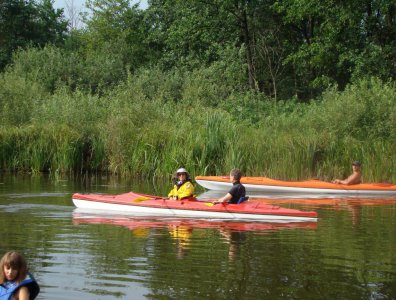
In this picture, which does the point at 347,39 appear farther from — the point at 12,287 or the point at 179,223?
the point at 12,287

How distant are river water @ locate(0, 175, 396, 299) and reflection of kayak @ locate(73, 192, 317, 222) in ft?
0.75

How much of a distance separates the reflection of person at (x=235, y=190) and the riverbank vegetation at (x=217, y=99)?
619 cm

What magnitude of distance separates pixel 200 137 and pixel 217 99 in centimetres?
650

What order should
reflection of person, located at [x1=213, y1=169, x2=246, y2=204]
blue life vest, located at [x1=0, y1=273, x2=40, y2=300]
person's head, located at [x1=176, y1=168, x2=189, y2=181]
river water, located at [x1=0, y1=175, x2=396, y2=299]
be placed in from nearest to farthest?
blue life vest, located at [x1=0, y1=273, x2=40, y2=300] < river water, located at [x1=0, y1=175, x2=396, y2=299] < reflection of person, located at [x1=213, y1=169, x2=246, y2=204] < person's head, located at [x1=176, y1=168, x2=189, y2=181]

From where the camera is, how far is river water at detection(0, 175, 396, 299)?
8.08 metres

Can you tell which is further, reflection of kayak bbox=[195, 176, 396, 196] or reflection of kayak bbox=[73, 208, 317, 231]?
reflection of kayak bbox=[195, 176, 396, 196]

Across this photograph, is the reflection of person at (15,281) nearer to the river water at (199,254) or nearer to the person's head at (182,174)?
the river water at (199,254)

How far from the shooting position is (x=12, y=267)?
215 inches

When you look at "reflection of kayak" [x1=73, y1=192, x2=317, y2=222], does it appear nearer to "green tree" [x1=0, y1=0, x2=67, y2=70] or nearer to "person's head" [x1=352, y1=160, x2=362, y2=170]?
"person's head" [x1=352, y1=160, x2=362, y2=170]

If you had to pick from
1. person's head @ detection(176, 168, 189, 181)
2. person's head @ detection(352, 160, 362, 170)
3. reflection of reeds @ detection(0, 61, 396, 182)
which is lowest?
person's head @ detection(176, 168, 189, 181)

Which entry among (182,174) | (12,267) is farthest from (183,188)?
(12,267)

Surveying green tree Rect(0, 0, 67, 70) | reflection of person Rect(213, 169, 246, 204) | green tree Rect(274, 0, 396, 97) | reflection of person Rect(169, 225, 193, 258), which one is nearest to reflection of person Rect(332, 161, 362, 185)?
reflection of person Rect(213, 169, 246, 204)

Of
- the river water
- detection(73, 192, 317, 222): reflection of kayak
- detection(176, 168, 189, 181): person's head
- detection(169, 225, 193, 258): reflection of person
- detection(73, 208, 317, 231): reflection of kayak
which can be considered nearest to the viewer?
the river water

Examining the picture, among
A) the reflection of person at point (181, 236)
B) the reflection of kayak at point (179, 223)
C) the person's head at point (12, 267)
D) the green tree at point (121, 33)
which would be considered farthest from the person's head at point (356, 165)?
the green tree at point (121, 33)
